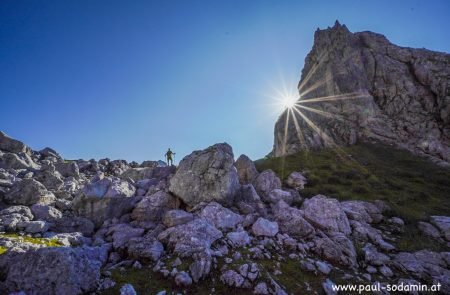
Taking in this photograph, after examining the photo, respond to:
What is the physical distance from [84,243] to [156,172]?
54.7ft

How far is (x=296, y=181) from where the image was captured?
3369cm

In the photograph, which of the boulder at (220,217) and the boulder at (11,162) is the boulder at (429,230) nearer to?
the boulder at (220,217)

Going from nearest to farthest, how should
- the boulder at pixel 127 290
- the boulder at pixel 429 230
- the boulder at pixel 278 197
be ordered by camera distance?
the boulder at pixel 127 290
the boulder at pixel 429 230
the boulder at pixel 278 197

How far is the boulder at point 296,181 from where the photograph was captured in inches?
1277

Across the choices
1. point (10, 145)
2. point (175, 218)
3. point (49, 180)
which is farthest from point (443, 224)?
point (10, 145)

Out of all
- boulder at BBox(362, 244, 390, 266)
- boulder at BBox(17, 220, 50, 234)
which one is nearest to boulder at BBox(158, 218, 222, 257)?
boulder at BBox(17, 220, 50, 234)

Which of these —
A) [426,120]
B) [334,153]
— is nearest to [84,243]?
[334,153]

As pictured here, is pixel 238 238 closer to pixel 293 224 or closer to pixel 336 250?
pixel 293 224

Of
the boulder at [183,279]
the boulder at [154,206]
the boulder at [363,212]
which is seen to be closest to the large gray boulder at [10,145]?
the boulder at [154,206]

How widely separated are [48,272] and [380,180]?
44882mm

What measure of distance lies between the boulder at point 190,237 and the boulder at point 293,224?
5.42 m

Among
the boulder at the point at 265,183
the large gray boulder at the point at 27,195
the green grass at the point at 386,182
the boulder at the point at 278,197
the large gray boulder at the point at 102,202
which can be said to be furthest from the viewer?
the boulder at the point at 265,183

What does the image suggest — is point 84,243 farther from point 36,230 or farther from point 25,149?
point 25,149

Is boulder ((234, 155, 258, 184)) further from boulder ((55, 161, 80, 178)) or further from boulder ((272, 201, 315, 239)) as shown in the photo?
boulder ((55, 161, 80, 178))
